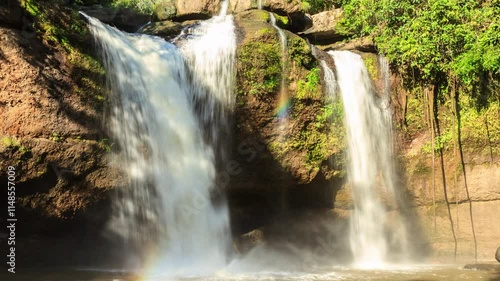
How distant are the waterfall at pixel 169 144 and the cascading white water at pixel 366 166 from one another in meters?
3.21

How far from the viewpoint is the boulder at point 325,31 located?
14.1 metres

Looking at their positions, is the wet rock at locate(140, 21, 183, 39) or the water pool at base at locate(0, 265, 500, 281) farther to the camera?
the wet rock at locate(140, 21, 183, 39)

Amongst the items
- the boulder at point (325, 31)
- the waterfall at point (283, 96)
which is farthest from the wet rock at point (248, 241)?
the boulder at point (325, 31)

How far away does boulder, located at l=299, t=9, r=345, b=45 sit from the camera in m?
14.1

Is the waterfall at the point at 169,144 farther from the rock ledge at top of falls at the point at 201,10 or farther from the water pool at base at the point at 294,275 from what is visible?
the rock ledge at top of falls at the point at 201,10

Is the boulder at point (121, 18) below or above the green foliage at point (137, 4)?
below

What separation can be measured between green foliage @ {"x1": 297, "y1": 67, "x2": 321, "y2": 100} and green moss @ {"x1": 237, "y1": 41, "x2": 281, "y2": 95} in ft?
1.86

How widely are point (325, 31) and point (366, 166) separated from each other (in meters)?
4.92

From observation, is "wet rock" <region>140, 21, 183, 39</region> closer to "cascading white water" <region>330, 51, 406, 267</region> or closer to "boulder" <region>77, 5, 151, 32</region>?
"boulder" <region>77, 5, 151, 32</region>

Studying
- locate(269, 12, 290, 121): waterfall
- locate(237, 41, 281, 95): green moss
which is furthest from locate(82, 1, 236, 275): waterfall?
locate(269, 12, 290, 121): waterfall

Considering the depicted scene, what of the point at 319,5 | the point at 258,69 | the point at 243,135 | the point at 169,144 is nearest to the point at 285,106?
the point at 258,69

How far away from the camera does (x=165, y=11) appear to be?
1429 centimetres

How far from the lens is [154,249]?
9.50 meters

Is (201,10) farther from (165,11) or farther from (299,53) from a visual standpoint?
(299,53)
